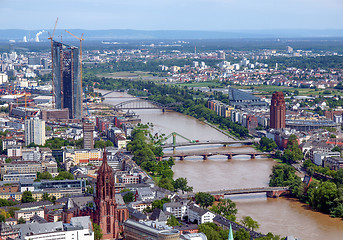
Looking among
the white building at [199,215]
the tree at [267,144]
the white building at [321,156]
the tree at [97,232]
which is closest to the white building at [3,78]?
the tree at [267,144]

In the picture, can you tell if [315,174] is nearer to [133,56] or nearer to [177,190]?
[177,190]

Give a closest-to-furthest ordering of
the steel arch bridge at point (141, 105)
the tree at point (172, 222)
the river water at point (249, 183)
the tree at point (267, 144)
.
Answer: the tree at point (172, 222) → the river water at point (249, 183) → the tree at point (267, 144) → the steel arch bridge at point (141, 105)

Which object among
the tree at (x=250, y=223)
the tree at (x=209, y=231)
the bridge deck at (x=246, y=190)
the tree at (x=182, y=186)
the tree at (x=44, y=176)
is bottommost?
the tree at (x=44, y=176)

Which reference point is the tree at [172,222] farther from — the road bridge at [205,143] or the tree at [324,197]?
the road bridge at [205,143]

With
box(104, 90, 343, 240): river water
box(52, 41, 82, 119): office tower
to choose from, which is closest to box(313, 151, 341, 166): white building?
box(104, 90, 343, 240): river water

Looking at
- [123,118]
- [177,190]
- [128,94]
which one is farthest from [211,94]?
[177,190]

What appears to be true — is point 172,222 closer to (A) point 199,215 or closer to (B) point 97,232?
(A) point 199,215
